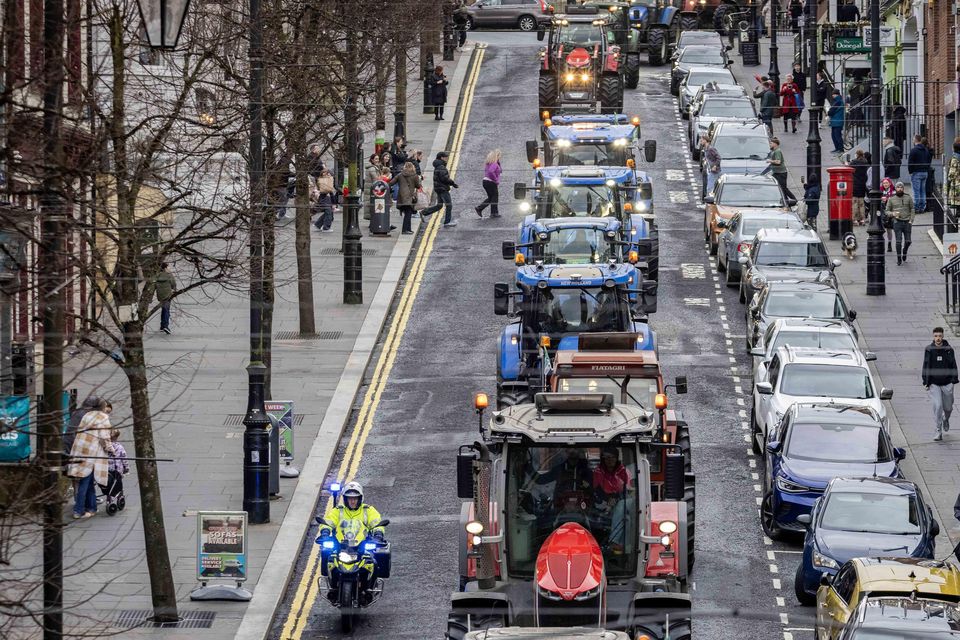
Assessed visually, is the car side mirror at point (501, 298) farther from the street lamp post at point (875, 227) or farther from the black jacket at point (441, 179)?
the black jacket at point (441, 179)

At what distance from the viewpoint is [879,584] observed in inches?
787

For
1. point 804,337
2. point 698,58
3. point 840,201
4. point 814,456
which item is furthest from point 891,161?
point 814,456

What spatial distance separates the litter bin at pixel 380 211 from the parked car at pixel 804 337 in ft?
44.5

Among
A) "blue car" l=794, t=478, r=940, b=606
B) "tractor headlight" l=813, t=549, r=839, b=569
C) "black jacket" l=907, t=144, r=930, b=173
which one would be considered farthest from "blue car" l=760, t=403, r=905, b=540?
"black jacket" l=907, t=144, r=930, b=173

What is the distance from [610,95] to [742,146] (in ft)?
26.4

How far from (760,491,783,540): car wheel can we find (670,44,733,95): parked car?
37.7m

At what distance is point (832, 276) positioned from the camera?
36750 millimetres

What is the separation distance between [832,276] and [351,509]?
16.3 m

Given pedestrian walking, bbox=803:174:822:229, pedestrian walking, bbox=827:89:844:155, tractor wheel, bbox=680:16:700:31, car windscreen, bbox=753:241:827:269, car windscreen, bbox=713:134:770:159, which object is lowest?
car windscreen, bbox=753:241:827:269

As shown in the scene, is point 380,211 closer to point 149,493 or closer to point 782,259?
point 782,259

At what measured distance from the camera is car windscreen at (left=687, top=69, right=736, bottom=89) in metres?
59.7

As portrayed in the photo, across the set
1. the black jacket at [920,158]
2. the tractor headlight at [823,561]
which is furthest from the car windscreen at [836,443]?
the black jacket at [920,158]

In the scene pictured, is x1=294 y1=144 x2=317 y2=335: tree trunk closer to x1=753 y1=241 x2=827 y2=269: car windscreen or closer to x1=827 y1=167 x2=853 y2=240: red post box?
x1=753 y1=241 x2=827 y2=269: car windscreen

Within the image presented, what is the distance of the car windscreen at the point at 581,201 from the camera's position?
3738 cm
